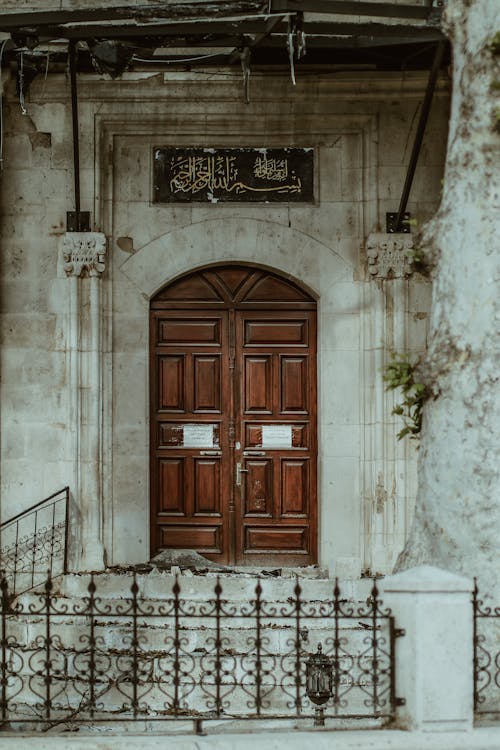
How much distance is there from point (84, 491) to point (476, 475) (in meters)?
4.52

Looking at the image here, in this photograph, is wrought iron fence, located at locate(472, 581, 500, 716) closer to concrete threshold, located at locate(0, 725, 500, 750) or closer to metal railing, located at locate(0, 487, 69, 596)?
concrete threshold, located at locate(0, 725, 500, 750)

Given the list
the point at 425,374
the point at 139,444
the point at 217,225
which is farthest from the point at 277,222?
the point at 425,374

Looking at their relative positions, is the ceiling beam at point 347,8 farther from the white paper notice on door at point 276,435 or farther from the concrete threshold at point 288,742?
the concrete threshold at point 288,742

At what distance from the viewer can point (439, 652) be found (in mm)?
5004

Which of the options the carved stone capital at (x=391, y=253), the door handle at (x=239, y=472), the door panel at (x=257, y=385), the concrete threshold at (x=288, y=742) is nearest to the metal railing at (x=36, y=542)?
the door handle at (x=239, y=472)

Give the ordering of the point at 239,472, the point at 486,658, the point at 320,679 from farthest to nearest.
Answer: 1. the point at 239,472
2. the point at 320,679
3. the point at 486,658

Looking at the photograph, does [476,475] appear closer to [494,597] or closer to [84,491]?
[494,597]

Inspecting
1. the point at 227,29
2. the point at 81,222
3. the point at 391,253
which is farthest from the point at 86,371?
the point at 227,29

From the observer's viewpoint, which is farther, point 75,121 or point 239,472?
point 239,472

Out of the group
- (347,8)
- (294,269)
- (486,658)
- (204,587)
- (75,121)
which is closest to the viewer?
(486,658)

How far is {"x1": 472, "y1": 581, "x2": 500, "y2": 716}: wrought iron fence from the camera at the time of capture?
5.23 metres

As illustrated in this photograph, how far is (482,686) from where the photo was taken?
5.55m

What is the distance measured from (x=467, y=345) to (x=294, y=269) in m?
3.69

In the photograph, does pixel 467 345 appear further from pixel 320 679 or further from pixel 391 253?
pixel 391 253
